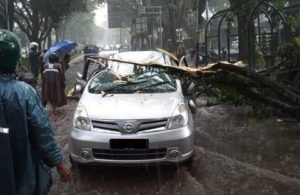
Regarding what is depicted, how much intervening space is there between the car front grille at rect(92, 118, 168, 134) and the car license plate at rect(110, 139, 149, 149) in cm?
12

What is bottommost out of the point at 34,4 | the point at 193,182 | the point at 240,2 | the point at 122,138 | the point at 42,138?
the point at 193,182

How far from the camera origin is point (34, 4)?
89.2ft

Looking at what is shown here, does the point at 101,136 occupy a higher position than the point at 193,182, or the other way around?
the point at 101,136

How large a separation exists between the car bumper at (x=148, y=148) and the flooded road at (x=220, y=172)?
0.34 meters

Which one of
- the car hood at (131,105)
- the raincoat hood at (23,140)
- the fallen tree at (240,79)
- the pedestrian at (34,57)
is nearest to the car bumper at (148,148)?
the car hood at (131,105)

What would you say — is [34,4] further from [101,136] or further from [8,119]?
[8,119]

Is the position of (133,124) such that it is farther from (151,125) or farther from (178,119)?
(178,119)

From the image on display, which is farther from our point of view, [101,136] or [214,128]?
[214,128]

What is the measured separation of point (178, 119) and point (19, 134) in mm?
3302

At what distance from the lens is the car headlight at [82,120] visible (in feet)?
19.2

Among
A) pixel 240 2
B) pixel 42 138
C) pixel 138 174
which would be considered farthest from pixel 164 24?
pixel 42 138

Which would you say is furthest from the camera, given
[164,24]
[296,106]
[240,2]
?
[164,24]

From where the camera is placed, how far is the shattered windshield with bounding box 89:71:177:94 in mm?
6785

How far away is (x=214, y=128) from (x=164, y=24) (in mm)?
34549
